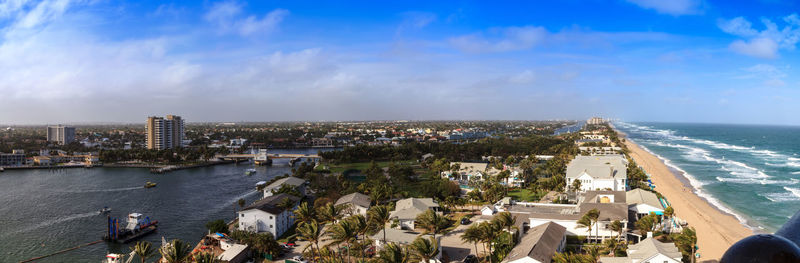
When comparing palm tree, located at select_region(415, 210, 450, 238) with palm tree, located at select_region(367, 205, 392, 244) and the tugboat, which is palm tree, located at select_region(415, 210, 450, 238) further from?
the tugboat

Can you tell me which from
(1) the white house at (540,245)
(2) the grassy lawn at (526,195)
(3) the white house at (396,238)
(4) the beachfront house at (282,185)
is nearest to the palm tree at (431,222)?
(3) the white house at (396,238)

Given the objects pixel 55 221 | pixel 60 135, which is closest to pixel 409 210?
pixel 55 221

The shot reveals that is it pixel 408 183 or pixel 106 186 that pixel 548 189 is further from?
pixel 106 186

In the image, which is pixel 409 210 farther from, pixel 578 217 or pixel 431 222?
pixel 578 217

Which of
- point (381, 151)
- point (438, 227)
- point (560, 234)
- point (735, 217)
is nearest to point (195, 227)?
point (438, 227)

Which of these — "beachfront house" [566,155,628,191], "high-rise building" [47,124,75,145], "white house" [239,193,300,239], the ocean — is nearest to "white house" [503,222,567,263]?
the ocean

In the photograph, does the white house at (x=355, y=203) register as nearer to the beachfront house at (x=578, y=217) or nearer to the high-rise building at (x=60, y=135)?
the beachfront house at (x=578, y=217)
